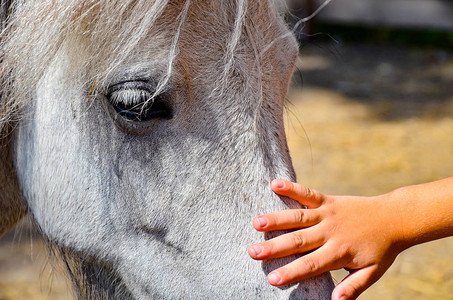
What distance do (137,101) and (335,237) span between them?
1.69 feet

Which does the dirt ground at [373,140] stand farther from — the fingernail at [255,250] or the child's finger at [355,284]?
the fingernail at [255,250]

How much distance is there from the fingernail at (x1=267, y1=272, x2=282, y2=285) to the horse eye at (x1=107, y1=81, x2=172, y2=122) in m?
0.41

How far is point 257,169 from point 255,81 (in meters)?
0.21

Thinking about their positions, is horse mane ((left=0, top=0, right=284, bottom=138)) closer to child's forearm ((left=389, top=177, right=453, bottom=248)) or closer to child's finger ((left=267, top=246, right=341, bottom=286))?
child's finger ((left=267, top=246, right=341, bottom=286))

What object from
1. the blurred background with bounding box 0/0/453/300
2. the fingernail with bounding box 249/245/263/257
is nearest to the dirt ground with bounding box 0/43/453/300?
the blurred background with bounding box 0/0/453/300

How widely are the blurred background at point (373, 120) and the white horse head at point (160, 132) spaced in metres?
0.42

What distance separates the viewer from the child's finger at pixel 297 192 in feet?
3.57

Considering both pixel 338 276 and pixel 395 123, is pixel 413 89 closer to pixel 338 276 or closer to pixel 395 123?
pixel 395 123

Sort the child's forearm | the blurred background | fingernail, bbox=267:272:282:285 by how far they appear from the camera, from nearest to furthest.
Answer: fingernail, bbox=267:272:282:285
the child's forearm
the blurred background

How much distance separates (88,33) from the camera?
1171 mm

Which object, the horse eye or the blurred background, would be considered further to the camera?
the blurred background

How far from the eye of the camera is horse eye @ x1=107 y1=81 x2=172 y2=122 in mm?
1122

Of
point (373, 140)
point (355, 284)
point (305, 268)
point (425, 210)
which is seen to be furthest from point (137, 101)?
point (373, 140)

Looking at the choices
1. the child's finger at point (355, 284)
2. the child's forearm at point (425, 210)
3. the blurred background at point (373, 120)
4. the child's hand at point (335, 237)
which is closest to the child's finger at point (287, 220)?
the child's hand at point (335, 237)
